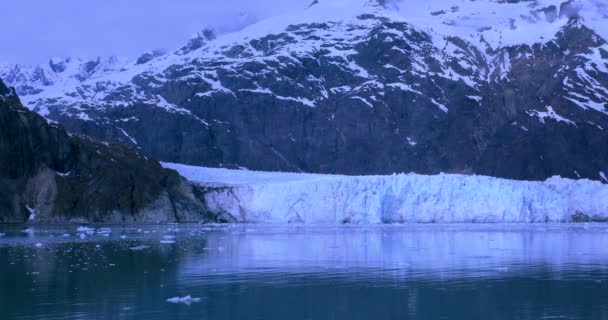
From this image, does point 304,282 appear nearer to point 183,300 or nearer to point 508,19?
point 183,300

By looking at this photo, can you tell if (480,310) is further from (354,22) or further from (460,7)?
(460,7)

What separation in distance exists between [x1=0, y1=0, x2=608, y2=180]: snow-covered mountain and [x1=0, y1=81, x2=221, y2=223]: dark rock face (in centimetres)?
4030

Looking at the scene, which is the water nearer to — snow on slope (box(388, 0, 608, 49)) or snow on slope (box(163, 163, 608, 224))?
snow on slope (box(163, 163, 608, 224))

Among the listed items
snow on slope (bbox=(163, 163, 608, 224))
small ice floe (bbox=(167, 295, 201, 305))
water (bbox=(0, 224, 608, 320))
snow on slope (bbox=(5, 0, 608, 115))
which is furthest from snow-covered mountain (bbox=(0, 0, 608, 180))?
small ice floe (bbox=(167, 295, 201, 305))

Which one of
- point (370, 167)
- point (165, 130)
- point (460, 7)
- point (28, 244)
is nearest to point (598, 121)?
point (370, 167)

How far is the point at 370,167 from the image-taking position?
100875mm

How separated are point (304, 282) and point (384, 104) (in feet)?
285

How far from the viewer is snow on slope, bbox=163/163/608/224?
174 ft

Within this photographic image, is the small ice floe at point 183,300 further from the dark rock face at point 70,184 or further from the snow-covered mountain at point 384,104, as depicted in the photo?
the snow-covered mountain at point 384,104

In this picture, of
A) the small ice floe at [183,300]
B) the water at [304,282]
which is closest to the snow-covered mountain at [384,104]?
the water at [304,282]

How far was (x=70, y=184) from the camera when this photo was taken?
2323 inches

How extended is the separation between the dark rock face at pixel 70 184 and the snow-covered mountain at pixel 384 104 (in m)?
40.3

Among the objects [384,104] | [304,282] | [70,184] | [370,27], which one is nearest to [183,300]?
[304,282]

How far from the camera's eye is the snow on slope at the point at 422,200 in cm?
5319
